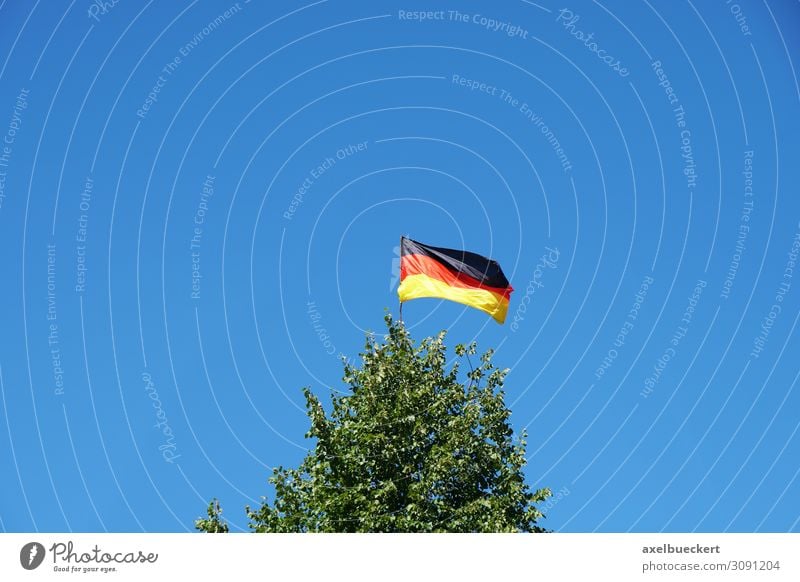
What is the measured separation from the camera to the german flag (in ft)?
105

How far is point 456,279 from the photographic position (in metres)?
32.6

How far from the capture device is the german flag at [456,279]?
32125mm

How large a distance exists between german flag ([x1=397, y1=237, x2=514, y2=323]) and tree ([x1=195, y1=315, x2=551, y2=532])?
14.3 feet

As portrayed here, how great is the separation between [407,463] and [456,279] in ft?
21.3

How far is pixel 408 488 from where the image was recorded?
1281 inches

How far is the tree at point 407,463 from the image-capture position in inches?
1266

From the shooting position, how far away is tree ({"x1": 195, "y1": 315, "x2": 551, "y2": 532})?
32156mm

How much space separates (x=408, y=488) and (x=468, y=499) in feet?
7.18

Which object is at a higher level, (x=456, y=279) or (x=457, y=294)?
(x=456, y=279)

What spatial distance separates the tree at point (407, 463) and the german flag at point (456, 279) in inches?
171

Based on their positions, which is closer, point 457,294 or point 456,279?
point 457,294
